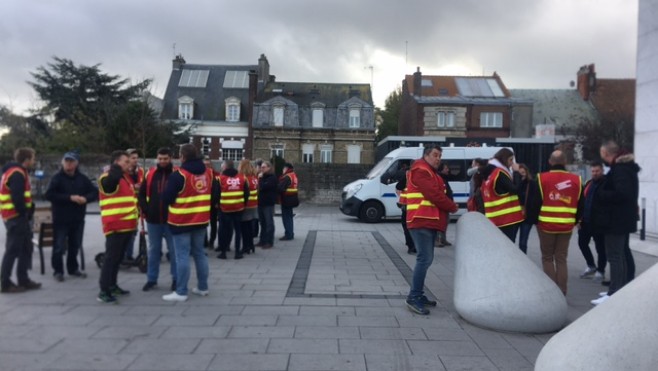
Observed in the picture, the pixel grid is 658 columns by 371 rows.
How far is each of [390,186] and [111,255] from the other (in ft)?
42.8

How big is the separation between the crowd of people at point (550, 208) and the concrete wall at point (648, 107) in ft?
25.4

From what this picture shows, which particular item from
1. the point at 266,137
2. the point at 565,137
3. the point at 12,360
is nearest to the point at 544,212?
the point at 12,360

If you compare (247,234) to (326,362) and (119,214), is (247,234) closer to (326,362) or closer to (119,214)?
(119,214)

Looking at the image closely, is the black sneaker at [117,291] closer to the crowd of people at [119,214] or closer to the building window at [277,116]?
the crowd of people at [119,214]

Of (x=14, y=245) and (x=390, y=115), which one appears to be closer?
(x=14, y=245)

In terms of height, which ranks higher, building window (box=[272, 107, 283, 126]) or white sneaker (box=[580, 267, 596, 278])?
building window (box=[272, 107, 283, 126])

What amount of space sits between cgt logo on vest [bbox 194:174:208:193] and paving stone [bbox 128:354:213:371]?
2.50 m

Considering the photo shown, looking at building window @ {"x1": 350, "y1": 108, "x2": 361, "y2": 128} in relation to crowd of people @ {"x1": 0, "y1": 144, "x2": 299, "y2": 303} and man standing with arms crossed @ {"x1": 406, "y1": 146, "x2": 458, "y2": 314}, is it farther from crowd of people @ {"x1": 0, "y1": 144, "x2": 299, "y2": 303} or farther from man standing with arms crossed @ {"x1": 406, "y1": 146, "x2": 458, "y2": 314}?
man standing with arms crossed @ {"x1": 406, "y1": 146, "x2": 458, "y2": 314}

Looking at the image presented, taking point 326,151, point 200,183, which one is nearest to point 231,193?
point 200,183

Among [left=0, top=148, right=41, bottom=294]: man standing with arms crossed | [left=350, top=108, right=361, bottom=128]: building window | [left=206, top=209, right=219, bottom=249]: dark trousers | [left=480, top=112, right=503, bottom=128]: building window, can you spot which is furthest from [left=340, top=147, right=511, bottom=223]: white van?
[left=480, top=112, right=503, bottom=128]: building window

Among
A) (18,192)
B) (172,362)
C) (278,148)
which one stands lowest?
(172,362)

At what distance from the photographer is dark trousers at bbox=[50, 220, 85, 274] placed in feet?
26.9

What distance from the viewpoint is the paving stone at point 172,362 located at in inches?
188

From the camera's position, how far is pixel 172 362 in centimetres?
490
